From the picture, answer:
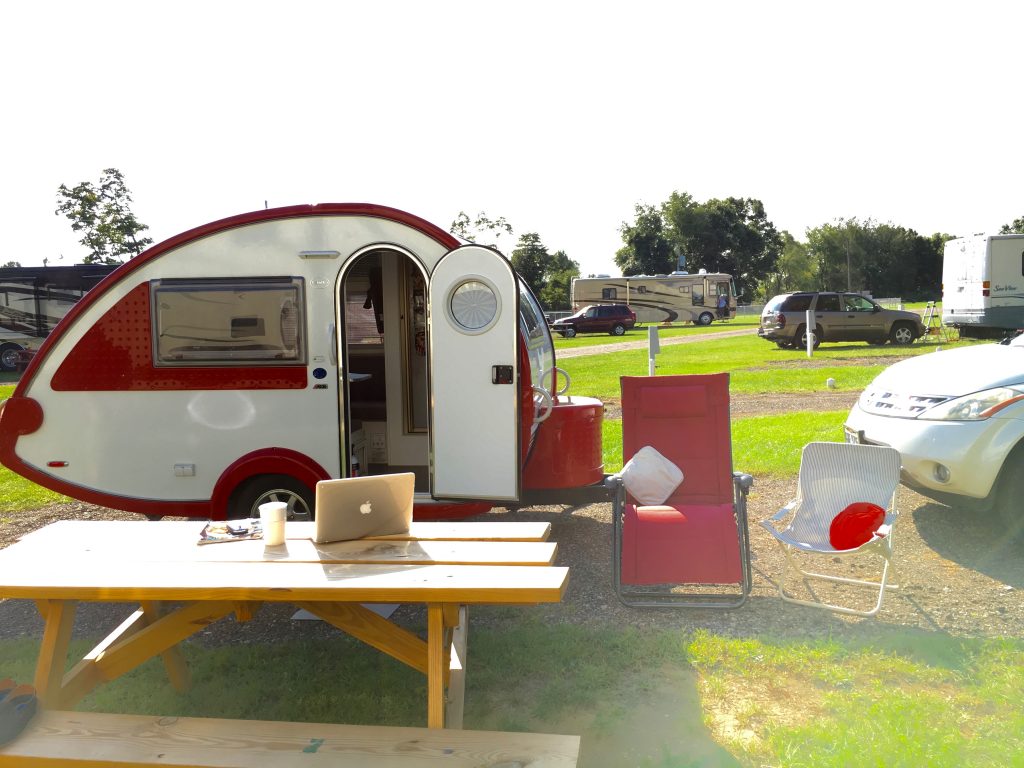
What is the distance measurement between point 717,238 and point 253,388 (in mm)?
77473

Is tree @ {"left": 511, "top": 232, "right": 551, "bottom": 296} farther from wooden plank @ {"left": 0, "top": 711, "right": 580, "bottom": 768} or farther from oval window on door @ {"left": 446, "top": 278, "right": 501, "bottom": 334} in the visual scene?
wooden plank @ {"left": 0, "top": 711, "right": 580, "bottom": 768}

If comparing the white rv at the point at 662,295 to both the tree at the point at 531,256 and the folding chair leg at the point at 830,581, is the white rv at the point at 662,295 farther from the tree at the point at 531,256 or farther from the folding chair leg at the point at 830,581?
the folding chair leg at the point at 830,581

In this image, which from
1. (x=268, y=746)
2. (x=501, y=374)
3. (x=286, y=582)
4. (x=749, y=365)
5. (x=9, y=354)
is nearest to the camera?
(x=268, y=746)

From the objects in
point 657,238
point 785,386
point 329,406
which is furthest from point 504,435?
point 657,238

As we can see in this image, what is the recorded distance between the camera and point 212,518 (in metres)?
6.08

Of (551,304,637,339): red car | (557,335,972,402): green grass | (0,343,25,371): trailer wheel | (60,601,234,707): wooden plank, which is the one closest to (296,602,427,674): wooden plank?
(60,601,234,707): wooden plank

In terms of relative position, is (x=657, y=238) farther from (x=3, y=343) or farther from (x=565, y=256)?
(x=3, y=343)

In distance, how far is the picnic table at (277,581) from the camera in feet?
10.4

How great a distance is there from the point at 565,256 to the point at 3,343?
177 ft

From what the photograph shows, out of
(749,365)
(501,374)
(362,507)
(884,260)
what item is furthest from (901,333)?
(884,260)

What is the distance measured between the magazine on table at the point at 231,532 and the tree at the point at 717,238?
256 feet

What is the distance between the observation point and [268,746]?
2959 mm

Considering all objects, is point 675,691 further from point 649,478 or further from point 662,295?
point 662,295

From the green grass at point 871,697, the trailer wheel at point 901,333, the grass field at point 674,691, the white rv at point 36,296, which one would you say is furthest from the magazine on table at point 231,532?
the trailer wheel at point 901,333
